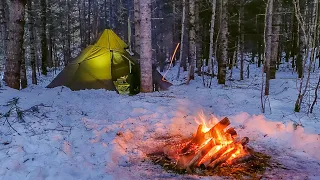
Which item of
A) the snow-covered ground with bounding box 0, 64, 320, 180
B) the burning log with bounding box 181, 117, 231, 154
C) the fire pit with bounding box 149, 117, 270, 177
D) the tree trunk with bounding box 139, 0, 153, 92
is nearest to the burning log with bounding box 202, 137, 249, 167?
the fire pit with bounding box 149, 117, 270, 177

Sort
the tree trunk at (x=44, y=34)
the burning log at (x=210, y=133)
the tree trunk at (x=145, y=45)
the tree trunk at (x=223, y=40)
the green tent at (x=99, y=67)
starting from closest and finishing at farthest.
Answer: the burning log at (x=210, y=133) < the tree trunk at (x=145, y=45) < the green tent at (x=99, y=67) < the tree trunk at (x=223, y=40) < the tree trunk at (x=44, y=34)

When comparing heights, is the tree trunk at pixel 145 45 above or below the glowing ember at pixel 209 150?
above

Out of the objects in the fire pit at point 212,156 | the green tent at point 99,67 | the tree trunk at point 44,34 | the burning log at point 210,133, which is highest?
the tree trunk at point 44,34

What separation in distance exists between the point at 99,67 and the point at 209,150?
800 cm

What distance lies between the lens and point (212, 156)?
15.9 ft

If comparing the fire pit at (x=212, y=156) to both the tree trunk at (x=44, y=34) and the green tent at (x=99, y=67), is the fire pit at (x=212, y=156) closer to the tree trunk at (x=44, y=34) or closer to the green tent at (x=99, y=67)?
the green tent at (x=99, y=67)

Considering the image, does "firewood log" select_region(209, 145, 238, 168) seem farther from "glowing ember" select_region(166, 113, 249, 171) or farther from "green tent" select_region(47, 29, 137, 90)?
"green tent" select_region(47, 29, 137, 90)

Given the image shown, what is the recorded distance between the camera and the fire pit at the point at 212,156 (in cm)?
471

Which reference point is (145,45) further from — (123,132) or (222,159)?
(222,159)

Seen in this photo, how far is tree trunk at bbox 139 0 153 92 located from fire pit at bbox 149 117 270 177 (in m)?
4.97

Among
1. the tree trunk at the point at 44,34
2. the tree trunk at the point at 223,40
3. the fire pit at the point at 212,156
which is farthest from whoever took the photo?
the tree trunk at the point at 44,34

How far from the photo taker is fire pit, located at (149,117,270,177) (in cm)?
471

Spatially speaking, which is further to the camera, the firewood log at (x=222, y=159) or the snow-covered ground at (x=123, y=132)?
the firewood log at (x=222, y=159)

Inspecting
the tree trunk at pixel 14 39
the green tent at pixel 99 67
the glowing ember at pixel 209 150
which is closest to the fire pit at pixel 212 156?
the glowing ember at pixel 209 150
